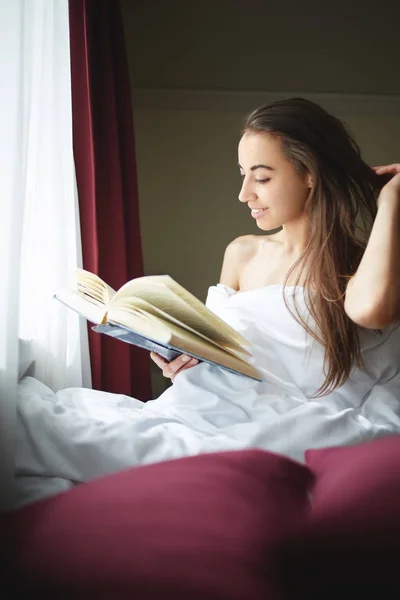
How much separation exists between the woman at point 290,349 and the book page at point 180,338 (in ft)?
0.37

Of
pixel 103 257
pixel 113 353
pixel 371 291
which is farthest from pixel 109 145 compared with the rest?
pixel 371 291

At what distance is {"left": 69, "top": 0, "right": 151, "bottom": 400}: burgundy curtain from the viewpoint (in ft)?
6.95

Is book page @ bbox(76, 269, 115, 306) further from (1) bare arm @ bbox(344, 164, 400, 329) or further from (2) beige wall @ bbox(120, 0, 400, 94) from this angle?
(2) beige wall @ bbox(120, 0, 400, 94)

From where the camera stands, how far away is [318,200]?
4.80ft

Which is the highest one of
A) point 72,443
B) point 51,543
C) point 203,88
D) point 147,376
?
point 203,88

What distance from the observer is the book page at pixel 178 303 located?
1098 mm

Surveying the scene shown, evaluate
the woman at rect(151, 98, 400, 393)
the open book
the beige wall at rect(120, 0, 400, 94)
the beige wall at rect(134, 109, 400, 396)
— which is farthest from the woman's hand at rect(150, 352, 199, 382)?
the beige wall at rect(120, 0, 400, 94)

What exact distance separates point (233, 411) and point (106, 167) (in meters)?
1.36

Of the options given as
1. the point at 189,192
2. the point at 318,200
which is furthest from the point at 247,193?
the point at 189,192

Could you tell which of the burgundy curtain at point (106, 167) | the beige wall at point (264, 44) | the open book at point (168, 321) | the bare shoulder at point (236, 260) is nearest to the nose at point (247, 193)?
the bare shoulder at point (236, 260)

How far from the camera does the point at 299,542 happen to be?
1.78 feet

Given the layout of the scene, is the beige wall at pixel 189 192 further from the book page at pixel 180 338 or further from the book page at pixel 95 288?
the book page at pixel 180 338

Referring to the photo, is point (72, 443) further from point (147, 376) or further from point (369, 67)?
point (369, 67)

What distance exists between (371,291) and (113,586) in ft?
2.79
